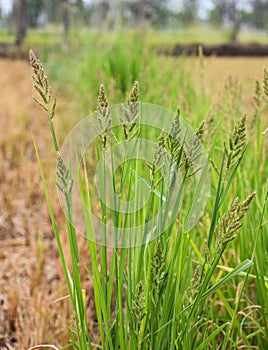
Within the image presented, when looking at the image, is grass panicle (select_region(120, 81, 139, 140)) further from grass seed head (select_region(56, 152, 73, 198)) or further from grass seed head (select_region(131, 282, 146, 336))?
grass seed head (select_region(131, 282, 146, 336))

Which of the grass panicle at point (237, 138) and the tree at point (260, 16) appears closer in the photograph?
the grass panicle at point (237, 138)

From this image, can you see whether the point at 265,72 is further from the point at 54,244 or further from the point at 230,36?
the point at 230,36

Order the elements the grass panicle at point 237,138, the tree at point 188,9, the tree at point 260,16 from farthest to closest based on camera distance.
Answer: the tree at point 260,16 → the tree at point 188,9 → the grass panicle at point 237,138

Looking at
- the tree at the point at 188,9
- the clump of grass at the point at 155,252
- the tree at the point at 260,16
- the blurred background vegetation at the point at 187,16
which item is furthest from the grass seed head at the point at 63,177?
the tree at the point at 260,16

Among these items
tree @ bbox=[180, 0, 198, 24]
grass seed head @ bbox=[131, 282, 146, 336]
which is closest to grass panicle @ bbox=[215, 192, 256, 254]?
grass seed head @ bbox=[131, 282, 146, 336]

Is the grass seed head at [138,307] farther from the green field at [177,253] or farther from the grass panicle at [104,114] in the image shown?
the grass panicle at [104,114]

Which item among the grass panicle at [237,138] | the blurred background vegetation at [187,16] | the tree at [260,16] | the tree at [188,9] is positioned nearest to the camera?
the grass panicle at [237,138]

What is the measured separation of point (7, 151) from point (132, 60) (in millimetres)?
879

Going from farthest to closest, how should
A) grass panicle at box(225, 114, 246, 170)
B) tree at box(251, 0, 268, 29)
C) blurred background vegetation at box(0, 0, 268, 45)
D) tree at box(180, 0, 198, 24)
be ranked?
tree at box(251, 0, 268, 29) → tree at box(180, 0, 198, 24) → blurred background vegetation at box(0, 0, 268, 45) → grass panicle at box(225, 114, 246, 170)

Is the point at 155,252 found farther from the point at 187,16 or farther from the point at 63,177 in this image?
the point at 187,16

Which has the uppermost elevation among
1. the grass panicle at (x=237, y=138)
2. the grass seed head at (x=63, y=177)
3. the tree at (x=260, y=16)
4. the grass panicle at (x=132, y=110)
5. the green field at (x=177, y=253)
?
the tree at (x=260, y=16)

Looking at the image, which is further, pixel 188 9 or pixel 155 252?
pixel 188 9

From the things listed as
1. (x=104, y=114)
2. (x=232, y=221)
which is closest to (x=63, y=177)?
(x=104, y=114)

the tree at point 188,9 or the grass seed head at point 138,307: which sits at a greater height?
the tree at point 188,9
